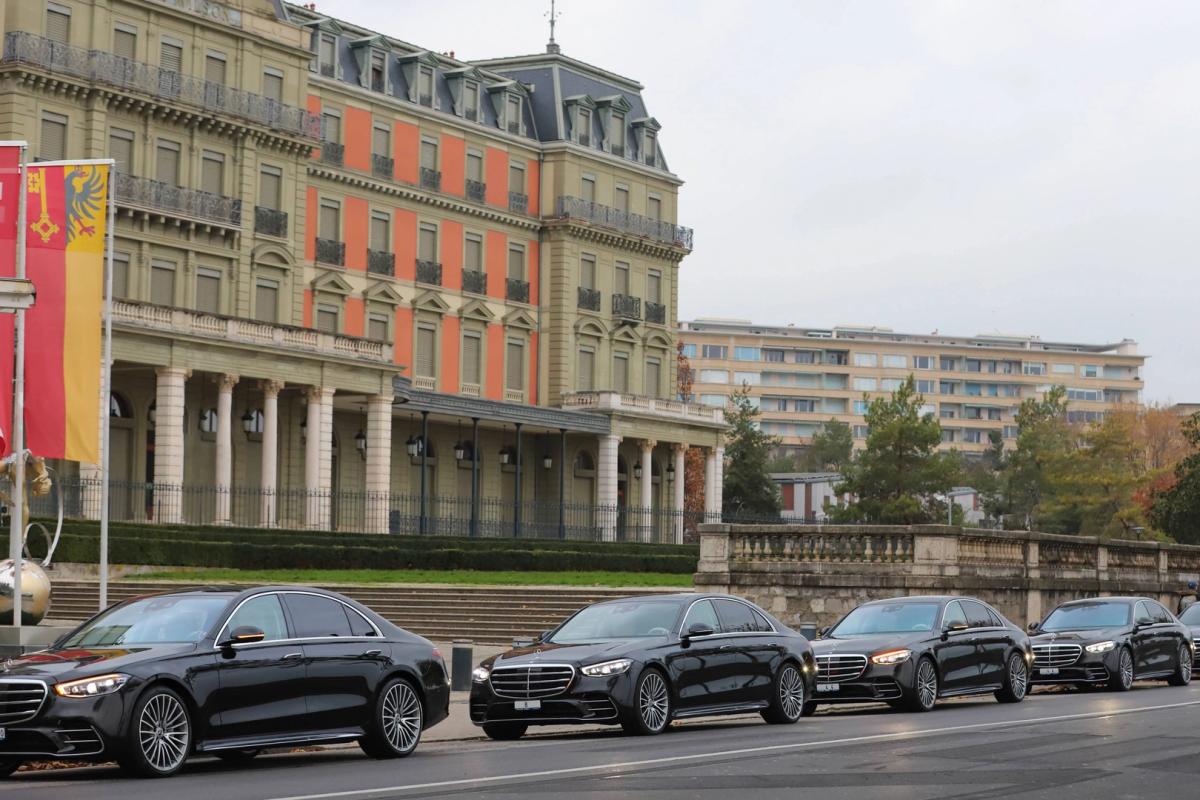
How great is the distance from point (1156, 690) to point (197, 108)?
38.0m

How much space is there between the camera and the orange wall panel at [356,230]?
227 ft

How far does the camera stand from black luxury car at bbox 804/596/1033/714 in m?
24.5

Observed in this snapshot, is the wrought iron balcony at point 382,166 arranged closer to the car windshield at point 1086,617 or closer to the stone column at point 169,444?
the stone column at point 169,444

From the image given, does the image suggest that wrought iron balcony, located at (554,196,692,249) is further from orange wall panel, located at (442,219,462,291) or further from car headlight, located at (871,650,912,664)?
car headlight, located at (871,650,912,664)

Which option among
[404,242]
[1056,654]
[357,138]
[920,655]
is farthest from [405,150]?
[920,655]

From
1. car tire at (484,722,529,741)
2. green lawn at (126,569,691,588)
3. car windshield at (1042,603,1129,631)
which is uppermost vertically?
green lawn at (126,569,691,588)

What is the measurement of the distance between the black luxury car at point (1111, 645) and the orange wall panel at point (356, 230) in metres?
42.1

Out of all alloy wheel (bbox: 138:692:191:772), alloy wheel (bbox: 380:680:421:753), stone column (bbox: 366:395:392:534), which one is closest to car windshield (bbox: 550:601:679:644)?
alloy wheel (bbox: 380:680:421:753)

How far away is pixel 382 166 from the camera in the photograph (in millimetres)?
70625

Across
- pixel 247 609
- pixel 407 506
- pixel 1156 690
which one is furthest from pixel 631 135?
pixel 247 609

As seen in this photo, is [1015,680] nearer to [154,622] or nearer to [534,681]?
[534,681]

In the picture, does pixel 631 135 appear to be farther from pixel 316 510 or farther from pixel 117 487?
pixel 117 487

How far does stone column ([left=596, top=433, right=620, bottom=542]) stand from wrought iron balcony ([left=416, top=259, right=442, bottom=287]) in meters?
9.39

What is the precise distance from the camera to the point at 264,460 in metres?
59.7
